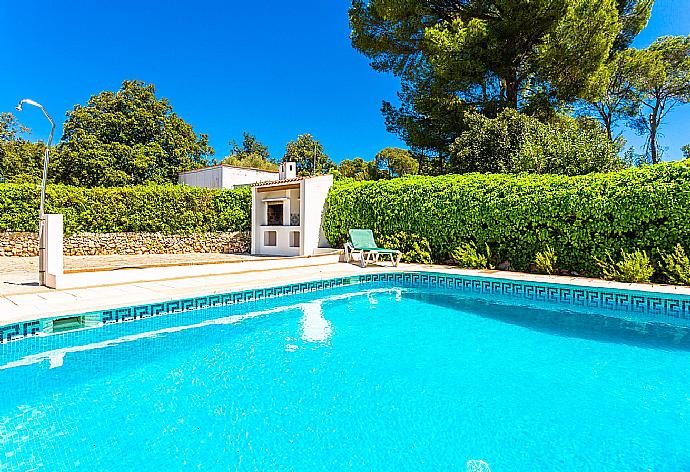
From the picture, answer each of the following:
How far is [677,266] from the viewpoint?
882 cm

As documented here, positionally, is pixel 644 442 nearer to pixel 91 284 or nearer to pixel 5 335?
pixel 5 335

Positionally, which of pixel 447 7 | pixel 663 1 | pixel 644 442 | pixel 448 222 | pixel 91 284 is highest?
pixel 663 1

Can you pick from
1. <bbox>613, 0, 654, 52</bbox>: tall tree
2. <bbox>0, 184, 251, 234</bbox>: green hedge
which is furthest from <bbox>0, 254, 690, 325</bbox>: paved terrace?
<bbox>613, 0, 654, 52</bbox>: tall tree

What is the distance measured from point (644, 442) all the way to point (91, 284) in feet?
30.5

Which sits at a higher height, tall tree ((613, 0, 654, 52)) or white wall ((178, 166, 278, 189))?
tall tree ((613, 0, 654, 52))

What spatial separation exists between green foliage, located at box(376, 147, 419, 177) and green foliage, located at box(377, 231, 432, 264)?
37.5m

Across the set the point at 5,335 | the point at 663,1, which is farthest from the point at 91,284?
the point at 663,1

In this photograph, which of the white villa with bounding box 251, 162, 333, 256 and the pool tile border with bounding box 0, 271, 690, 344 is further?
the white villa with bounding box 251, 162, 333, 256

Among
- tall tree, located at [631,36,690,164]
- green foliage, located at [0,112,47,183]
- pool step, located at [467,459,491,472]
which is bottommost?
pool step, located at [467,459,491,472]

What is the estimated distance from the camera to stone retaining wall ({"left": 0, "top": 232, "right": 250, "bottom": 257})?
16.2 m

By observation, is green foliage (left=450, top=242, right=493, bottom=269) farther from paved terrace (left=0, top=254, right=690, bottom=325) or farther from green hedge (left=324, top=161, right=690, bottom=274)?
paved terrace (left=0, top=254, right=690, bottom=325)

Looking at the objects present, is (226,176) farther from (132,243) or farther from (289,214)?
(289,214)

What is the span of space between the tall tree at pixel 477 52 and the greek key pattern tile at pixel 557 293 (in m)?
11.8

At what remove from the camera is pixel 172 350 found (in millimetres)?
5336
